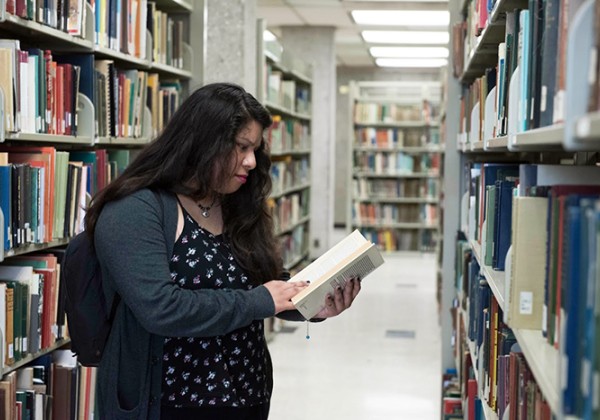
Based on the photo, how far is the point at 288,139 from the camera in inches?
334

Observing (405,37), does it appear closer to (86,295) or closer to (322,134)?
(322,134)

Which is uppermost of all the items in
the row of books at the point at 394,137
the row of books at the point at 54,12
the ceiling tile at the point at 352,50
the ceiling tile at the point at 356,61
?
the ceiling tile at the point at 356,61

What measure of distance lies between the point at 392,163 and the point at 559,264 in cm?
1106

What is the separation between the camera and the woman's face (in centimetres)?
223

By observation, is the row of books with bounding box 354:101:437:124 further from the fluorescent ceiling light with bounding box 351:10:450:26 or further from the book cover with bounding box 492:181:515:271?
the book cover with bounding box 492:181:515:271

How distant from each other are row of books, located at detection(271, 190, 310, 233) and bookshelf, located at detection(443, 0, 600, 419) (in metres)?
4.48

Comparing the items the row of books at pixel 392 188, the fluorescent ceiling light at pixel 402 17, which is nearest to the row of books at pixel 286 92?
the fluorescent ceiling light at pixel 402 17

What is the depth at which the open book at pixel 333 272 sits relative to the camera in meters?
2.20

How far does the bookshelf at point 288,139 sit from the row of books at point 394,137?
6.79ft

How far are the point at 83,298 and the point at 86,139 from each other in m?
1.34

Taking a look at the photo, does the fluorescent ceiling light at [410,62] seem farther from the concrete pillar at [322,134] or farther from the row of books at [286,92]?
the row of books at [286,92]

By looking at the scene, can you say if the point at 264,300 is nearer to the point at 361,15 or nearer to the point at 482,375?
the point at 482,375

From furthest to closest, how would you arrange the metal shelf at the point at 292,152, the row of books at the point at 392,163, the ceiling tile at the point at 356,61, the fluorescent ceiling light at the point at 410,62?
the ceiling tile at the point at 356,61, the fluorescent ceiling light at the point at 410,62, the row of books at the point at 392,163, the metal shelf at the point at 292,152

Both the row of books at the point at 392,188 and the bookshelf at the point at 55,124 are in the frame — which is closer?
the bookshelf at the point at 55,124
